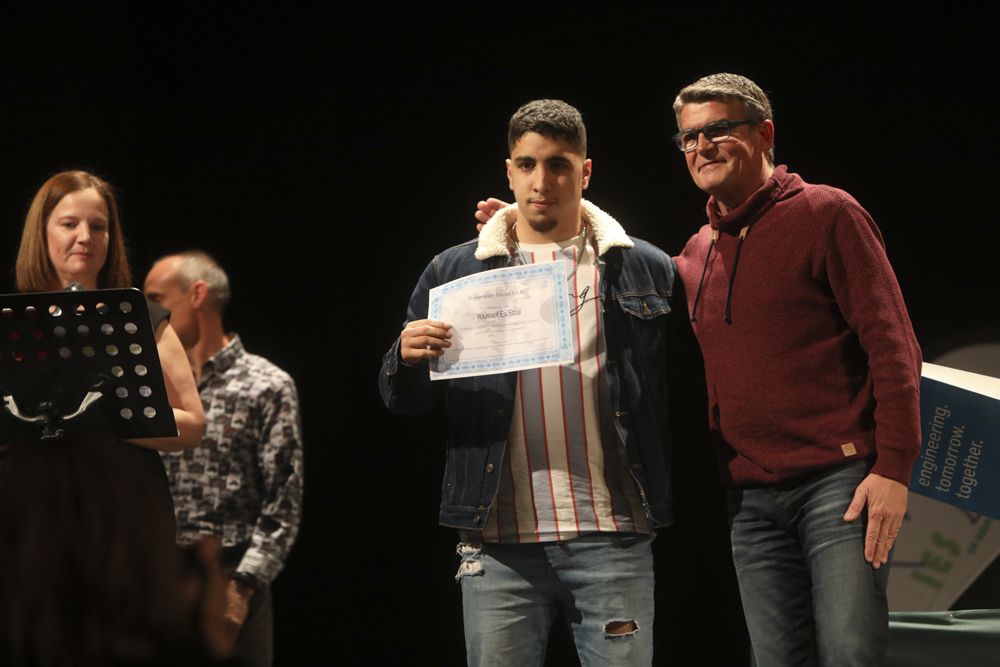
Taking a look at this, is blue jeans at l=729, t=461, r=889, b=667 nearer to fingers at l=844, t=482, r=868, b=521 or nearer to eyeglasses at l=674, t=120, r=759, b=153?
fingers at l=844, t=482, r=868, b=521

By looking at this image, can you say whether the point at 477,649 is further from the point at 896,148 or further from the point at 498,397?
the point at 896,148

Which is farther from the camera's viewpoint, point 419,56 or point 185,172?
point 185,172

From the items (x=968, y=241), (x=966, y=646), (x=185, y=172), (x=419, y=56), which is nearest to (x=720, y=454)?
(x=966, y=646)

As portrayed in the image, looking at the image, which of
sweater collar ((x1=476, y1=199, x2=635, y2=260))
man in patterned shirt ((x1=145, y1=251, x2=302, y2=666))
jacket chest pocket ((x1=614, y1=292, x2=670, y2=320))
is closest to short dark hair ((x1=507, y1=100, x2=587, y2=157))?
sweater collar ((x1=476, y1=199, x2=635, y2=260))

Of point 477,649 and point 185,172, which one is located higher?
point 185,172

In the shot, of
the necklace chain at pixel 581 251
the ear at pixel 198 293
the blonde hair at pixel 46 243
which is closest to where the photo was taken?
the necklace chain at pixel 581 251

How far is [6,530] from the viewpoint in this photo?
1.13 m

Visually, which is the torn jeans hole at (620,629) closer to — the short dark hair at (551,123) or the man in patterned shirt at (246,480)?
the short dark hair at (551,123)

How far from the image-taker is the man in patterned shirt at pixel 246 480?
365cm

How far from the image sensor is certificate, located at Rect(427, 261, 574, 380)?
259 cm

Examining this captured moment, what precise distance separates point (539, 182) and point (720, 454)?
0.81m

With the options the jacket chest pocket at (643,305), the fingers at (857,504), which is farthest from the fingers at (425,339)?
the fingers at (857,504)

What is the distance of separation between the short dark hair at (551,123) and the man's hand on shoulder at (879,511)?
109 centimetres

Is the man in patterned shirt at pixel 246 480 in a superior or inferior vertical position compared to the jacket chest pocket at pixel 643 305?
inferior
